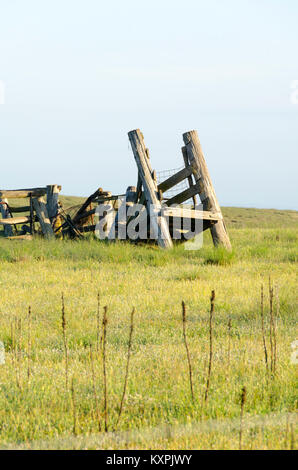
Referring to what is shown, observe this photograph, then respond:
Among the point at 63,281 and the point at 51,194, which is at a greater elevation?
the point at 51,194

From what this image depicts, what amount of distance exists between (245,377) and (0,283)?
20.7 ft

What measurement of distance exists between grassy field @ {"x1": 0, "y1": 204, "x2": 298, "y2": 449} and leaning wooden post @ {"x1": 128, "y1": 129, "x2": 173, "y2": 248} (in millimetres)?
1023

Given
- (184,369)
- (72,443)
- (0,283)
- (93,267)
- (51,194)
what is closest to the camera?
(72,443)

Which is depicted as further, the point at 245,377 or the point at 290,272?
the point at 290,272

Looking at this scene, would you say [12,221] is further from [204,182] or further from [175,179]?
[204,182]

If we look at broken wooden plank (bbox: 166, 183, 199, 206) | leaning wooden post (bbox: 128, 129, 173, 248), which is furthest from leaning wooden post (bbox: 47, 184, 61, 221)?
broken wooden plank (bbox: 166, 183, 199, 206)

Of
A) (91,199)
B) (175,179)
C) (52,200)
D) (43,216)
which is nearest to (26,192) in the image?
(52,200)

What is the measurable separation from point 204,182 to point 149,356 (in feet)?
28.8

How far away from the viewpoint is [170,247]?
12758mm

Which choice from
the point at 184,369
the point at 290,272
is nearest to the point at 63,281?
the point at 290,272

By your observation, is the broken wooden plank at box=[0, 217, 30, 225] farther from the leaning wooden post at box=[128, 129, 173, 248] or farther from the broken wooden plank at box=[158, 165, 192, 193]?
the broken wooden plank at box=[158, 165, 192, 193]

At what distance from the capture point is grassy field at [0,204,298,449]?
3612 millimetres

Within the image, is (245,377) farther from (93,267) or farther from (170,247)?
(170,247)

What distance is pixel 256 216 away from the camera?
1340 inches
